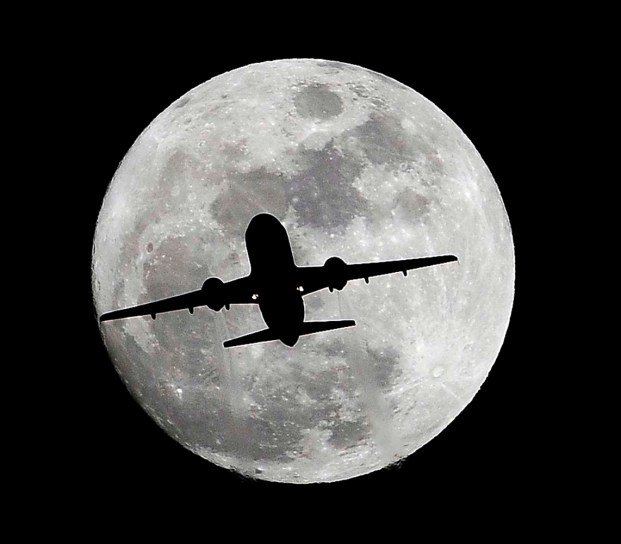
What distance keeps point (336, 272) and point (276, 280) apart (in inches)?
22.3

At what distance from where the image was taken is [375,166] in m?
9.28

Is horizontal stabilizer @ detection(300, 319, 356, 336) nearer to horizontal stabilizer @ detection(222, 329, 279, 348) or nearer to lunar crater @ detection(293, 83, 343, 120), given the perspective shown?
horizontal stabilizer @ detection(222, 329, 279, 348)

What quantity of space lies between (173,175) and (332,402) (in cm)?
263

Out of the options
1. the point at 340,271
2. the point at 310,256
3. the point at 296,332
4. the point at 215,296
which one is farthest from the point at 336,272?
the point at 215,296

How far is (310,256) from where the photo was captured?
9.00m

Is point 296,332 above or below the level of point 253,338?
below

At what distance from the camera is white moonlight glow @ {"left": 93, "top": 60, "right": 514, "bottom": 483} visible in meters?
9.12

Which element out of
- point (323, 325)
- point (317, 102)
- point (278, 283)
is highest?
point (317, 102)

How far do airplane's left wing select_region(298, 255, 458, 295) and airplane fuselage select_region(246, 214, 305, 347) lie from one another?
12cm

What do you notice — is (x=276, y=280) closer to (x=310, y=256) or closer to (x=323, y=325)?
(x=310, y=256)

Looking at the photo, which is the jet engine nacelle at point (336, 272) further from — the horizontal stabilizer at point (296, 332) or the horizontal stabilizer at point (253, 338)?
the horizontal stabilizer at point (253, 338)

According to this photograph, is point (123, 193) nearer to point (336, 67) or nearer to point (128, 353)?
point (128, 353)

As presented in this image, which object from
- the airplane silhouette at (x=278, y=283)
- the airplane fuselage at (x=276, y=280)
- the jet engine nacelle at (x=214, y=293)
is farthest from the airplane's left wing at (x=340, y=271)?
the jet engine nacelle at (x=214, y=293)

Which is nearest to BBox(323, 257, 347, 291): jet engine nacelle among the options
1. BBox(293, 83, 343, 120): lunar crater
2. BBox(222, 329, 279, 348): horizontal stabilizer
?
BBox(222, 329, 279, 348): horizontal stabilizer
